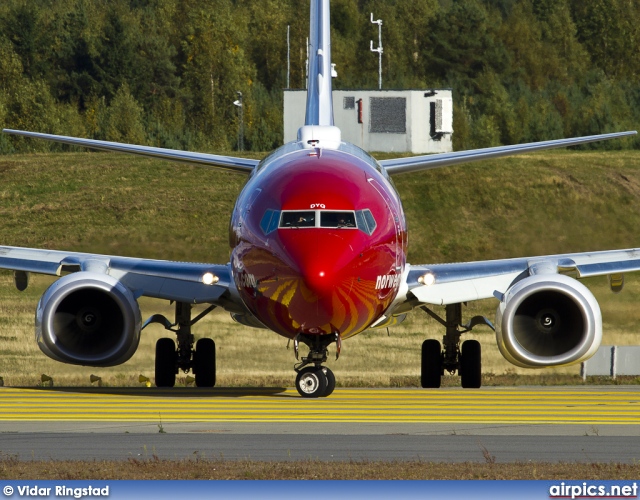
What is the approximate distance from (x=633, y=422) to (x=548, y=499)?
320 inches

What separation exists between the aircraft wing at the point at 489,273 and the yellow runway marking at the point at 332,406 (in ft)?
5.66

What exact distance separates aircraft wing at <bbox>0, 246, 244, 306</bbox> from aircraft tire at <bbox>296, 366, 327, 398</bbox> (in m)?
1.84

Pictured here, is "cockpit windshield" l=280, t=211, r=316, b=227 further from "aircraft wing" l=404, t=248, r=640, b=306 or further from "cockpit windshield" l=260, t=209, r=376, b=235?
"aircraft wing" l=404, t=248, r=640, b=306

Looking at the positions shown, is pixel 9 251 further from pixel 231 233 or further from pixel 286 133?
pixel 286 133

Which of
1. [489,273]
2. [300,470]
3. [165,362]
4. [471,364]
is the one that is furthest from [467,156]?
[300,470]

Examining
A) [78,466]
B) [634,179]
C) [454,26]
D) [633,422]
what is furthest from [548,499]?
[454,26]

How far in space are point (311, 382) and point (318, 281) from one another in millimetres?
3598

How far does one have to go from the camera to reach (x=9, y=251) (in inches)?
971

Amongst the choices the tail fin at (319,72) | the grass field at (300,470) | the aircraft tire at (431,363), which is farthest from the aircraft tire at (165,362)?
the grass field at (300,470)

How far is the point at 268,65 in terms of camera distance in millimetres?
124562

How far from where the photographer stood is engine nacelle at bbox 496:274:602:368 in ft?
73.4

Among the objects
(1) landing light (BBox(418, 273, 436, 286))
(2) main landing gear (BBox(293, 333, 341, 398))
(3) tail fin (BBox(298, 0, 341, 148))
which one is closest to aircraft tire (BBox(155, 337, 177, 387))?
(2) main landing gear (BBox(293, 333, 341, 398))

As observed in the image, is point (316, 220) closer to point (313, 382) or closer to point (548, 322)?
point (313, 382)

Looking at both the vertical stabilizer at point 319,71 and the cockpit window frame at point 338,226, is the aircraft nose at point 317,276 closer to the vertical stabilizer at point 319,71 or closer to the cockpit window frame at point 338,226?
the cockpit window frame at point 338,226
